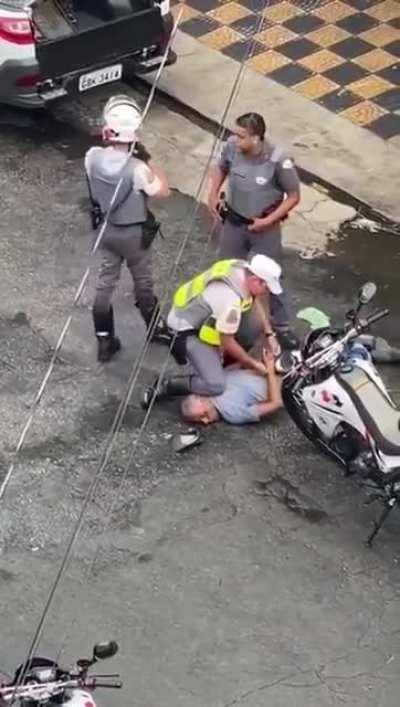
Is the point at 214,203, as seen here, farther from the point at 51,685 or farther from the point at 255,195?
the point at 51,685

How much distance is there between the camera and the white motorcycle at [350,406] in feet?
22.9

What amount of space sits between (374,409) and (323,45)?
471 cm

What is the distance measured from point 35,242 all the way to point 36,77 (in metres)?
1.23

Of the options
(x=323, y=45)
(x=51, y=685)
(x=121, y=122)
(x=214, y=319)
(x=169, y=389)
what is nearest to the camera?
(x=51, y=685)

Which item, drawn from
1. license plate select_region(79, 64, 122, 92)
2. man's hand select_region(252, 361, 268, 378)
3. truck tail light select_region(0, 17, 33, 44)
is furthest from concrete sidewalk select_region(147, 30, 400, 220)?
man's hand select_region(252, 361, 268, 378)

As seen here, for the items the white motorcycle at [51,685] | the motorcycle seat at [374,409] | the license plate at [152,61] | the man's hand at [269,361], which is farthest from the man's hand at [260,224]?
the white motorcycle at [51,685]

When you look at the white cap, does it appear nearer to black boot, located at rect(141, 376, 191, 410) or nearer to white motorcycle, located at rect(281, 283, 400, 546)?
white motorcycle, located at rect(281, 283, 400, 546)

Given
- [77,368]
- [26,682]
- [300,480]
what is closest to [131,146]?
[77,368]

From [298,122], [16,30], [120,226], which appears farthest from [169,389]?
→ [298,122]

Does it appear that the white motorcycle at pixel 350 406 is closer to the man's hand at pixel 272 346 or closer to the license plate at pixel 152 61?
the man's hand at pixel 272 346

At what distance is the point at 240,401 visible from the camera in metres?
7.67

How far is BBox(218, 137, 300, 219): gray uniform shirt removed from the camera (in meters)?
7.76

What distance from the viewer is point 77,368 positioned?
26.5ft

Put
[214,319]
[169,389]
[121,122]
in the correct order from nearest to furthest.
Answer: [214,319] → [121,122] → [169,389]
